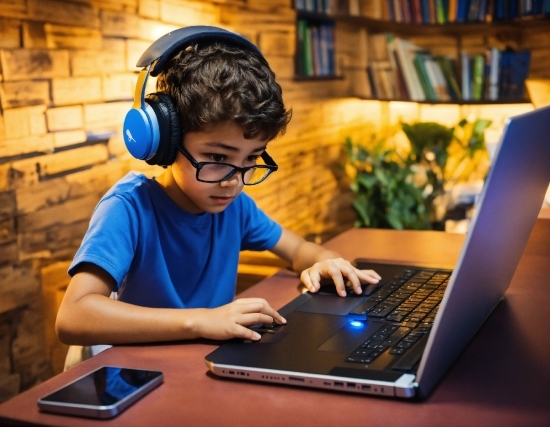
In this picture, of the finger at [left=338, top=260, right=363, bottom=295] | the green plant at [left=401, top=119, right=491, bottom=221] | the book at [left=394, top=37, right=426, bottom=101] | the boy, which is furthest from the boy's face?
the book at [left=394, top=37, right=426, bottom=101]

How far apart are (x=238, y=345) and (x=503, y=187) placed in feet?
1.32

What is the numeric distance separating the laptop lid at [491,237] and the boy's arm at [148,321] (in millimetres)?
269

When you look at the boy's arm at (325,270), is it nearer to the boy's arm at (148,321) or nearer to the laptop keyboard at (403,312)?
the laptop keyboard at (403,312)

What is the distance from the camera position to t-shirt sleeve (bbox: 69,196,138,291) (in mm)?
1106

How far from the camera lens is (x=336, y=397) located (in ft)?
2.56

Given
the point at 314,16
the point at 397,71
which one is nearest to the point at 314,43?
the point at 314,16

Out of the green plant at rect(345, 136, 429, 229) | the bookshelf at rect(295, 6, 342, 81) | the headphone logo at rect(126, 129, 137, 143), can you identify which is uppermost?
the bookshelf at rect(295, 6, 342, 81)

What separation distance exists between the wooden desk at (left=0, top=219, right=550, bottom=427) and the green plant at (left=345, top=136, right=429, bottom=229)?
2419 millimetres

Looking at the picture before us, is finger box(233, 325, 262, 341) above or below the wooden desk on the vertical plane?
above

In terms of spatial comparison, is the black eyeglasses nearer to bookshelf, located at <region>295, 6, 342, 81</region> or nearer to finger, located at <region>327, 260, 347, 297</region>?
finger, located at <region>327, 260, 347, 297</region>

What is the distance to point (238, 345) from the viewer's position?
0.94 metres

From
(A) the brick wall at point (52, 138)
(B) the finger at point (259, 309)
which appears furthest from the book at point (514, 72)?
(B) the finger at point (259, 309)

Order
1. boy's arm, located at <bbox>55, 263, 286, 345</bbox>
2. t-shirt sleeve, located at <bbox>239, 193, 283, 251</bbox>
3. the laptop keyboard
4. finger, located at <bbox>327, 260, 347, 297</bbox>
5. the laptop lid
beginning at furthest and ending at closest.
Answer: t-shirt sleeve, located at <bbox>239, 193, 283, 251</bbox> → finger, located at <bbox>327, 260, 347, 297</bbox> → boy's arm, located at <bbox>55, 263, 286, 345</bbox> → the laptop keyboard → the laptop lid

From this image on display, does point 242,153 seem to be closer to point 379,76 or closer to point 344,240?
point 344,240
